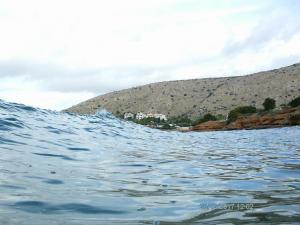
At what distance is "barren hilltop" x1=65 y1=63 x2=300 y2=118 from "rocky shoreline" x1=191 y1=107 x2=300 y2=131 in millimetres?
55605

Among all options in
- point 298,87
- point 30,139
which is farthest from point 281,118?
point 298,87

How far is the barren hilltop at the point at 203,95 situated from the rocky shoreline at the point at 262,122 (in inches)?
2189

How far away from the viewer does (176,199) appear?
19.2 feet

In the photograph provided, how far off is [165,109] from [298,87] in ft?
138

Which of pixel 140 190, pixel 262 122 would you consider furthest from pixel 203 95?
pixel 140 190

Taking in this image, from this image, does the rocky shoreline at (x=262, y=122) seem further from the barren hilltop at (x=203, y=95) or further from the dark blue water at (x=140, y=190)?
the barren hilltop at (x=203, y=95)

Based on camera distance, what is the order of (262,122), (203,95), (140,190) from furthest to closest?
(203,95), (262,122), (140,190)

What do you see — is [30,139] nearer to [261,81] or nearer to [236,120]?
[236,120]

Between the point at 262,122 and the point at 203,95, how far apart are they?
8691cm

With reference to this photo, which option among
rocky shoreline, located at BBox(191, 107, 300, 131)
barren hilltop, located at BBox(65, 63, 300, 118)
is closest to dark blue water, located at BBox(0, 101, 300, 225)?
rocky shoreline, located at BBox(191, 107, 300, 131)

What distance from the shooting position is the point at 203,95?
144 metres

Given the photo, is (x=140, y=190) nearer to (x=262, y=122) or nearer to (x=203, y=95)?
(x=262, y=122)

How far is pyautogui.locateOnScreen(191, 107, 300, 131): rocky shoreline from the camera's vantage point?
55688 mm

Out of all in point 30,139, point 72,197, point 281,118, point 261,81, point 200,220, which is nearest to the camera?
point 200,220
